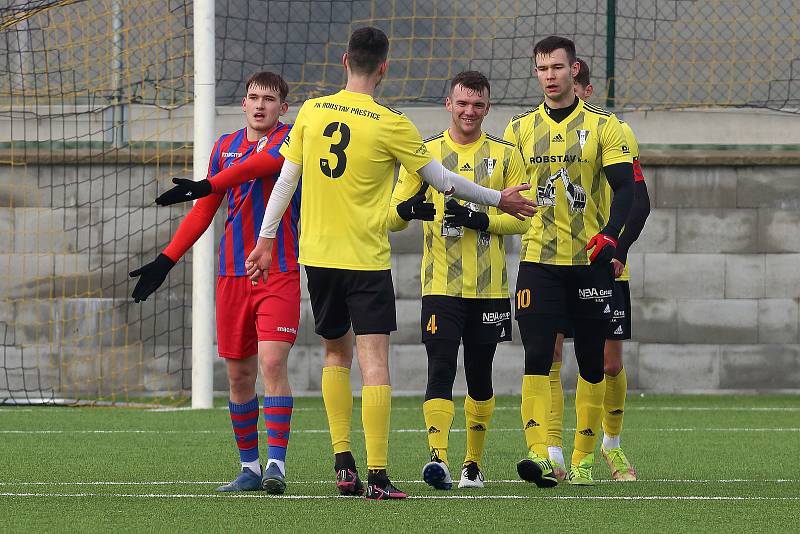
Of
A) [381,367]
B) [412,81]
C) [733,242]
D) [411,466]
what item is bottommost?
[411,466]

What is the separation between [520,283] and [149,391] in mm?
6098

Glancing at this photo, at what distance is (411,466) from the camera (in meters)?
7.65

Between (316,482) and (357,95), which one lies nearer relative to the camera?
(357,95)

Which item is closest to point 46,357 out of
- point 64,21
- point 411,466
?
point 64,21

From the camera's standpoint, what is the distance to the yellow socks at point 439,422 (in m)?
6.64

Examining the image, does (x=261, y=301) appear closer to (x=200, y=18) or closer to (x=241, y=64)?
(x=200, y=18)

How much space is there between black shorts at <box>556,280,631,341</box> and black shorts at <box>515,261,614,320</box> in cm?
13

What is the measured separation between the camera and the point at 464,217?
6625 mm

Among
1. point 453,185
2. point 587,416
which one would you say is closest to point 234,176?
point 453,185

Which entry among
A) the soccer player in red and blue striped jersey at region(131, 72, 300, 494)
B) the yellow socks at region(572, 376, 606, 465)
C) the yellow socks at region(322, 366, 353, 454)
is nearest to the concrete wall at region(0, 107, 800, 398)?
the yellow socks at region(572, 376, 606, 465)

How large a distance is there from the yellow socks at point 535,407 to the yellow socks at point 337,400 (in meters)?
0.90

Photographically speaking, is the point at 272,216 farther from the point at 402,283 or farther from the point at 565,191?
the point at 402,283

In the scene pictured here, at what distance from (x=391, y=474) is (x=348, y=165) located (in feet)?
6.19

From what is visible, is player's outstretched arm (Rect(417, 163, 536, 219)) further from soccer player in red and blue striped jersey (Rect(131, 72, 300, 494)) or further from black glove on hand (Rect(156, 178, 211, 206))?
black glove on hand (Rect(156, 178, 211, 206))
